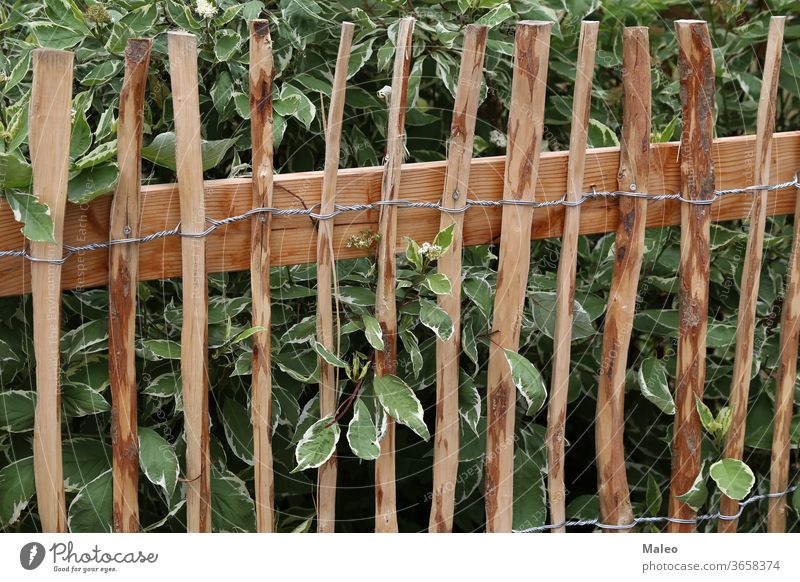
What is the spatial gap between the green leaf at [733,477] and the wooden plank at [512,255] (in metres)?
0.41

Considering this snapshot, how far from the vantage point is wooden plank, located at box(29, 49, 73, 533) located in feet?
3.97

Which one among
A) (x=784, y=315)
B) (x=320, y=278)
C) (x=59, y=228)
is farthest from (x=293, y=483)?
(x=784, y=315)

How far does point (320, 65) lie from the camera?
5.42 feet

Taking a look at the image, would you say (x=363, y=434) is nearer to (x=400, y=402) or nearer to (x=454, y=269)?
(x=400, y=402)

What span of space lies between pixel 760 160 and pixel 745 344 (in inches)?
15.0

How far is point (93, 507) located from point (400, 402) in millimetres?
578

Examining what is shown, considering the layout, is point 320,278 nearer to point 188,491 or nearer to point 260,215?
point 260,215

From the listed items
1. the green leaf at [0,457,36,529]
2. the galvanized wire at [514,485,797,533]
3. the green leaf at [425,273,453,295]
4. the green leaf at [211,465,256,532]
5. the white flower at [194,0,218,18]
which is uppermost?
the white flower at [194,0,218,18]

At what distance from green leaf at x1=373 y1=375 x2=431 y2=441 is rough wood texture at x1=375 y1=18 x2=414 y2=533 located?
0.03 metres

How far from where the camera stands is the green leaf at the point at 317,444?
140cm

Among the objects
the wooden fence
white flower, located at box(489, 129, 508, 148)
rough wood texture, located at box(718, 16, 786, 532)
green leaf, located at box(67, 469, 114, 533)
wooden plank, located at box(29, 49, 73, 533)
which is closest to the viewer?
wooden plank, located at box(29, 49, 73, 533)

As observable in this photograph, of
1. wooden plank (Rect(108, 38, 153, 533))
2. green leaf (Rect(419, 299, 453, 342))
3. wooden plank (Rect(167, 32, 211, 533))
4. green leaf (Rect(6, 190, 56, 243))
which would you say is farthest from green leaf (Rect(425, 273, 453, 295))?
green leaf (Rect(6, 190, 56, 243))

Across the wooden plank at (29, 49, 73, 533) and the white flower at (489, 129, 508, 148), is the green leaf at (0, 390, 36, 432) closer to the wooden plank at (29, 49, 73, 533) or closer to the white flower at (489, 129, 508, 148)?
the wooden plank at (29, 49, 73, 533)

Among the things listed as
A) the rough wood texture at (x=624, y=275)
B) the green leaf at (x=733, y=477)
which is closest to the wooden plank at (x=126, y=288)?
the rough wood texture at (x=624, y=275)
